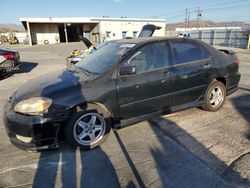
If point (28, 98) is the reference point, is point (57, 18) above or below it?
above

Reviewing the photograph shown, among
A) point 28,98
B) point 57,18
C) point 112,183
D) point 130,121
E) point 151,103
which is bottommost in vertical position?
point 112,183

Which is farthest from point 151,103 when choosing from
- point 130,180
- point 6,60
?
point 6,60

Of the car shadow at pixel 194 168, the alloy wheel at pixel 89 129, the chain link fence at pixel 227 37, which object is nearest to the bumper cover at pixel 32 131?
the alloy wheel at pixel 89 129

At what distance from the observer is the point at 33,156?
312 cm

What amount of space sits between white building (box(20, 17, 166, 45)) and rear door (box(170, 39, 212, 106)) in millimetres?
33285

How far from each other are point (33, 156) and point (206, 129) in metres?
2.93

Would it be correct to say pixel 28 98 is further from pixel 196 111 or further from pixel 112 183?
pixel 196 111

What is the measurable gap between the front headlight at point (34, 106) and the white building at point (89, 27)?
1355 inches

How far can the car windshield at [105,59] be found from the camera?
3.47 m

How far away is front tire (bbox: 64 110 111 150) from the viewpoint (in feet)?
10.0

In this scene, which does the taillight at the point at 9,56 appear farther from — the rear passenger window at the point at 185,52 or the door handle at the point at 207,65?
the door handle at the point at 207,65

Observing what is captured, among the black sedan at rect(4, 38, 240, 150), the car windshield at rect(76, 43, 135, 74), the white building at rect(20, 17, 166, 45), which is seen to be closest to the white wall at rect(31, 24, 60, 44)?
the white building at rect(20, 17, 166, 45)

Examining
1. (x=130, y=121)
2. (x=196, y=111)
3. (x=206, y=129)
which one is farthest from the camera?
(x=196, y=111)

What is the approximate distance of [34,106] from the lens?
2.90 metres
